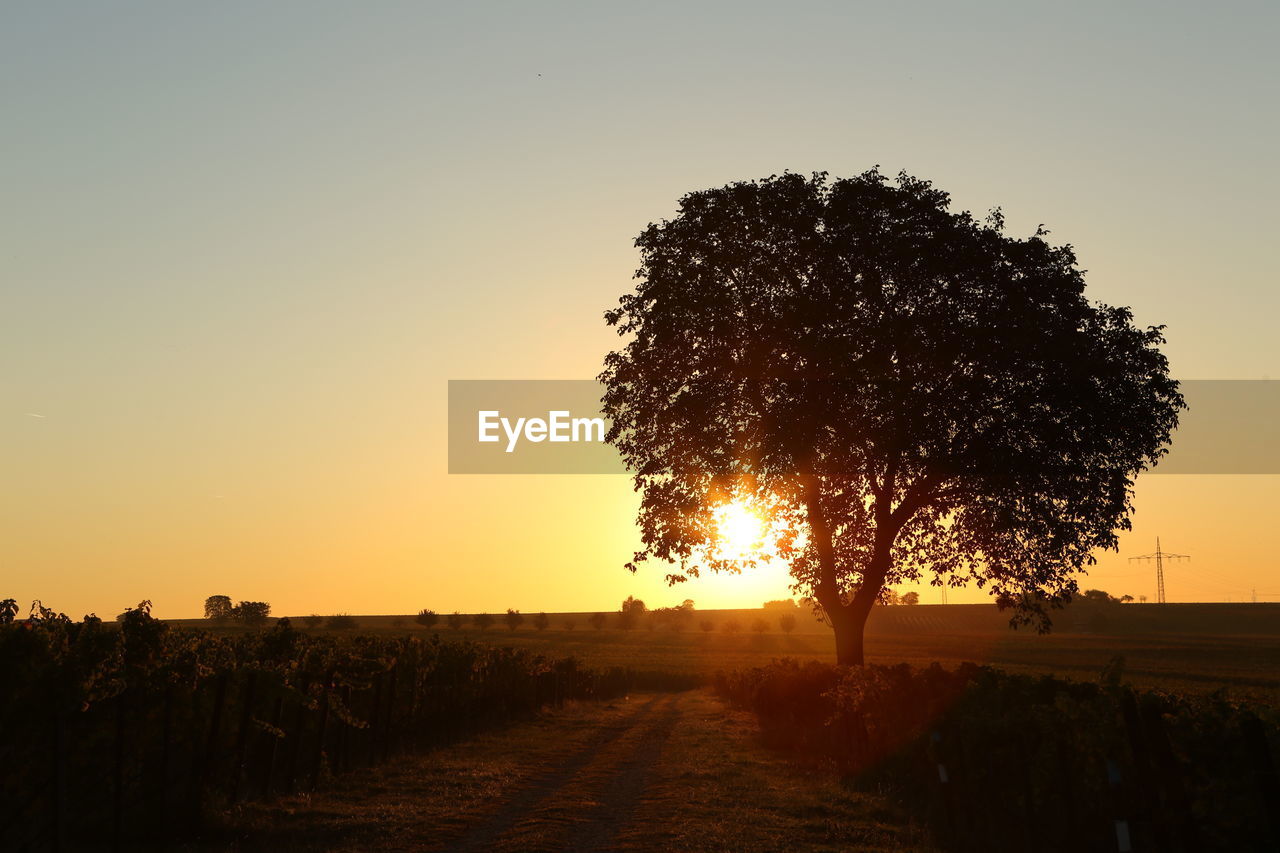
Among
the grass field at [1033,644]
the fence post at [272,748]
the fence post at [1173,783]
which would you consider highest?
the fence post at [1173,783]

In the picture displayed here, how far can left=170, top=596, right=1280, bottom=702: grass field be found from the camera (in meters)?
78.9

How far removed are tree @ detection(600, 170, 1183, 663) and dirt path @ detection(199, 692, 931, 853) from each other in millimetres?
8137

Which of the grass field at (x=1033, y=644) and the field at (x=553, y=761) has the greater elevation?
the field at (x=553, y=761)

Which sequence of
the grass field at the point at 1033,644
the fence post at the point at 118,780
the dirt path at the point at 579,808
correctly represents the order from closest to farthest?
the fence post at the point at 118,780 → the dirt path at the point at 579,808 → the grass field at the point at 1033,644

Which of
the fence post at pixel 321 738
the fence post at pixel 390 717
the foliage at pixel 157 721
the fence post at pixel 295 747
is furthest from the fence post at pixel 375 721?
the fence post at pixel 295 747

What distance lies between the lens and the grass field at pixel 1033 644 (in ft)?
259

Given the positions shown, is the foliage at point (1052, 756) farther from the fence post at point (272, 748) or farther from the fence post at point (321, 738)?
the fence post at point (272, 748)

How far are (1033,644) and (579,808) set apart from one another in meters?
115

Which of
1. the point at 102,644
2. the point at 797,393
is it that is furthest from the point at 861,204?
the point at 102,644

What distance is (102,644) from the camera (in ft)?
57.4

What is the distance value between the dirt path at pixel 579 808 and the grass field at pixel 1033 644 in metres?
31.0

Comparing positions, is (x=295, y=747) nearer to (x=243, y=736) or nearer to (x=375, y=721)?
(x=243, y=736)

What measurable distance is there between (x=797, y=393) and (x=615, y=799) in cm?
1404

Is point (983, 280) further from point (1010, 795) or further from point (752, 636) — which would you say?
point (752, 636)
